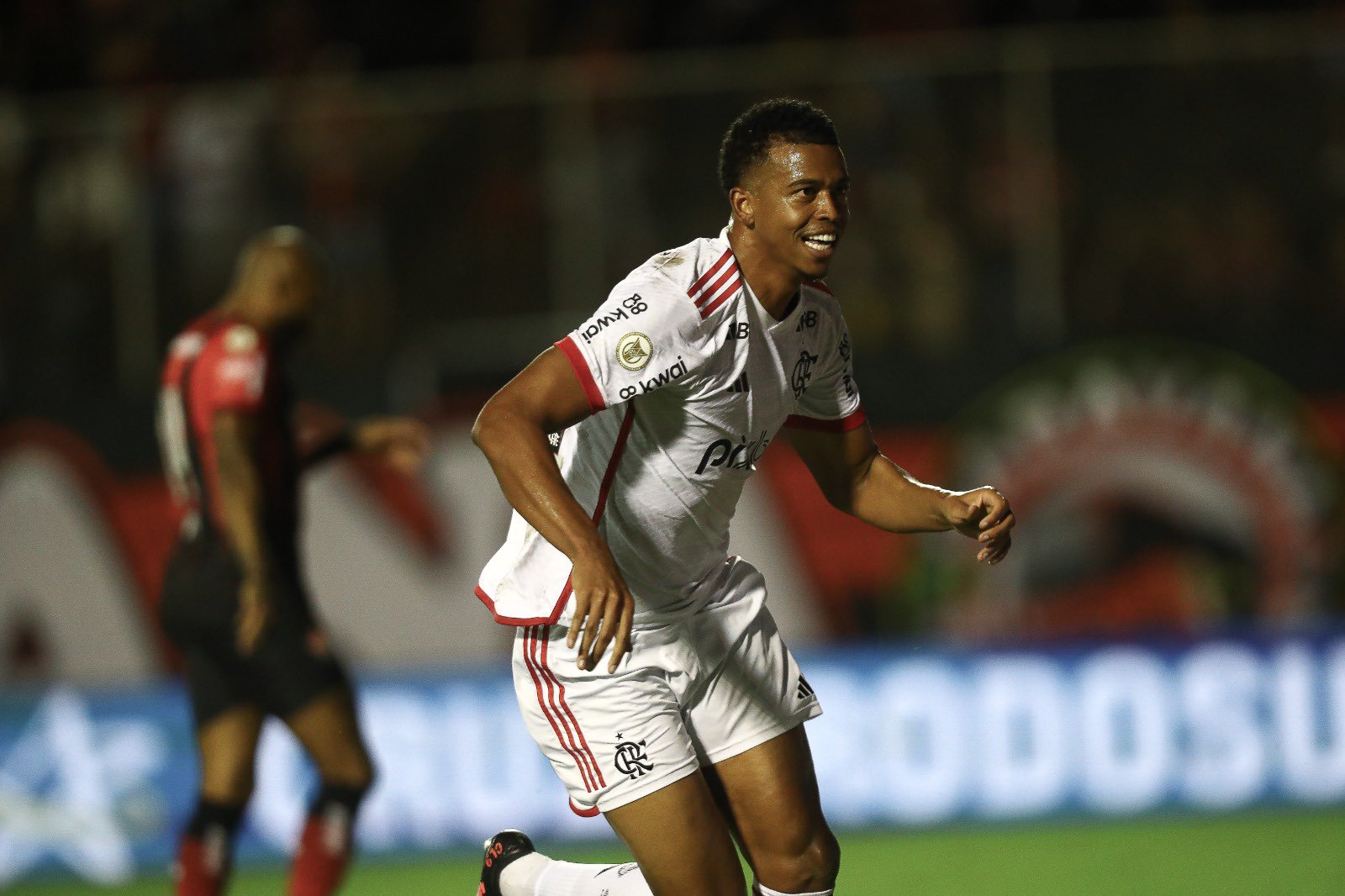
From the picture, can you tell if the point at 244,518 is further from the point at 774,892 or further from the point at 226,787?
the point at 774,892

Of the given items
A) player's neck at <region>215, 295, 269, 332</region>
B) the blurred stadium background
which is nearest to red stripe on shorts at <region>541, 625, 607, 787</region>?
player's neck at <region>215, 295, 269, 332</region>

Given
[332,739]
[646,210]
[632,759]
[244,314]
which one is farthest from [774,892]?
[646,210]

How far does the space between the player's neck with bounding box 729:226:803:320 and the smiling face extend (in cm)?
6

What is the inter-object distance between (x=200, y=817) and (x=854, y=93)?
214 inches

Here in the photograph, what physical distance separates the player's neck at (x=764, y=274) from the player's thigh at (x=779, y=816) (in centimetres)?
104

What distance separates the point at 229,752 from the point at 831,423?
2.33m

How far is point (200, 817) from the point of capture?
18.1 feet

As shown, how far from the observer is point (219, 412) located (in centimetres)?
554

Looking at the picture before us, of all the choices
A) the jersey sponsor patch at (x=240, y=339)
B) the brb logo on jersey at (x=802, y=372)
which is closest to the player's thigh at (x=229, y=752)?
the jersey sponsor patch at (x=240, y=339)

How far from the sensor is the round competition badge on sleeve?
3.66 metres

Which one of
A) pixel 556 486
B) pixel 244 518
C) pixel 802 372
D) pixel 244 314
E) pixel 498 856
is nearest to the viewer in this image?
pixel 556 486

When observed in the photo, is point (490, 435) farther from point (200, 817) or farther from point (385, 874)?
point (385, 874)

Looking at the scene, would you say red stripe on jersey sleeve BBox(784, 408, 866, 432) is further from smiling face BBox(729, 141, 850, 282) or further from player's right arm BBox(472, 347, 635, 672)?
player's right arm BBox(472, 347, 635, 672)

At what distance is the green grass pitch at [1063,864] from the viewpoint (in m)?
6.38
